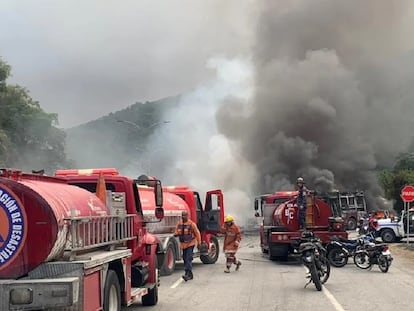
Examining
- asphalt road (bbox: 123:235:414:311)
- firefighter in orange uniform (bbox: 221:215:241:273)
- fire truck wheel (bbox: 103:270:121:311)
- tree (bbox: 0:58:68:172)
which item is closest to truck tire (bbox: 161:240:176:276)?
asphalt road (bbox: 123:235:414:311)

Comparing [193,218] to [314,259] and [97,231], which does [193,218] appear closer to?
[314,259]

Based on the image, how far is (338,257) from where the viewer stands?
53.0 ft

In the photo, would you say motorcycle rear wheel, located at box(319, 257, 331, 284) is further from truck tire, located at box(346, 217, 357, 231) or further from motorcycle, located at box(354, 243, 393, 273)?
truck tire, located at box(346, 217, 357, 231)

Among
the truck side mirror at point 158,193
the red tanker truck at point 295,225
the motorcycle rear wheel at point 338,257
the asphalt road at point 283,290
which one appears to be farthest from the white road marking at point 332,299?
the red tanker truck at point 295,225

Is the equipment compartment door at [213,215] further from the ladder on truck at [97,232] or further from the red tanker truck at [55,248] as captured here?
the red tanker truck at [55,248]

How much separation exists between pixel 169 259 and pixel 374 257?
196 inches

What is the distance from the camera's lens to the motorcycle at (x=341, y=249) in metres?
16.0

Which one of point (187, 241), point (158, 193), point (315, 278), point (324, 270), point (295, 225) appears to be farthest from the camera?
point (295, 225)

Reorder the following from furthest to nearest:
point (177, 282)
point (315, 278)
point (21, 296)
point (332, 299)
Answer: point (177, 282) < point (315, 278) < point (332, 299) < point (21, 296)

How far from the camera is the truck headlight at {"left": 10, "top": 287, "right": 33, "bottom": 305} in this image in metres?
5.55

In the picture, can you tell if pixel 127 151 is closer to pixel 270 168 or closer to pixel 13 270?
pixel 270 168

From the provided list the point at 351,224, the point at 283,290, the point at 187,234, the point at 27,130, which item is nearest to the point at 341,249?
the point at 187,234

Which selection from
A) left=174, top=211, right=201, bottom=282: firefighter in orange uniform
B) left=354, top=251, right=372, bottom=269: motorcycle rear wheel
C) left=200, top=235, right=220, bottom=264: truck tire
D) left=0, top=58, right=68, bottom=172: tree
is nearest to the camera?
left=174, top=211, right=201, bottom=282: firefighter in orange uniform

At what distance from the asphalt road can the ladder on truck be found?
6.24 feet
